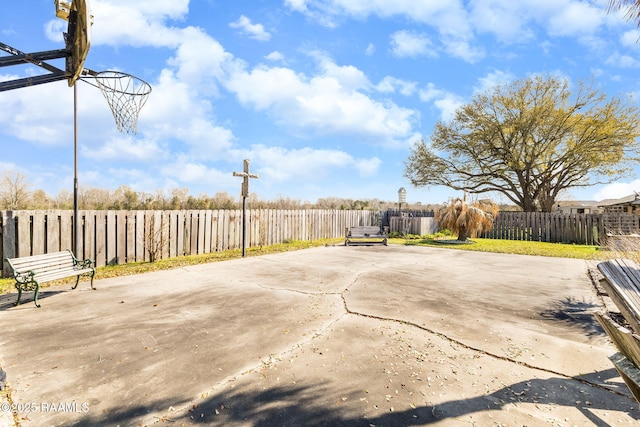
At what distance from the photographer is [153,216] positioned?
976 cm

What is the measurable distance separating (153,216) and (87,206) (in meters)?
5.80

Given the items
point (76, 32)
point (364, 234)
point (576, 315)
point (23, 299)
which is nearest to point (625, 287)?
point (576, 315)

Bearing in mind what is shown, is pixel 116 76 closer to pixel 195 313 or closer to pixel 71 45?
pixel 71 45

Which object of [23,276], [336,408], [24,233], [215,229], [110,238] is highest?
[24,233]

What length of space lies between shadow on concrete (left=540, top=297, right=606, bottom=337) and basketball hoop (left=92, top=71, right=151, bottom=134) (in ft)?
25.5

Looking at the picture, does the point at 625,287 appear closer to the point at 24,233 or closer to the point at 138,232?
the point at 24,233

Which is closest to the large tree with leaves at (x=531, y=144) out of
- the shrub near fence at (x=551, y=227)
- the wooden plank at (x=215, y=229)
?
the shrub near fence at (x=551, y=227)

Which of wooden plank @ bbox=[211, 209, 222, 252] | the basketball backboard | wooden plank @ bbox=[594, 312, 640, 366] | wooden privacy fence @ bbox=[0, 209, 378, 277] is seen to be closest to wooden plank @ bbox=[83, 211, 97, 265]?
wooden privacy fence @ bbox=[0, 209, 378, 277]

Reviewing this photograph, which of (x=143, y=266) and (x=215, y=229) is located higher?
(x=215, y=229)

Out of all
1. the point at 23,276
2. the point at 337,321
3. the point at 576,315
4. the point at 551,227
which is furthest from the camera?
the point at 551,227

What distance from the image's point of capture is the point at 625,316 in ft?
6.72

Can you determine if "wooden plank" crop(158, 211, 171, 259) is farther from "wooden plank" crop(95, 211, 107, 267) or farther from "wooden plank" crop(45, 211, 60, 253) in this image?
"wooden plank" crop(45, 211, 60, 253)

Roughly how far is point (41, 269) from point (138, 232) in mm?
3728

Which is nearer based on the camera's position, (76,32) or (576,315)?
(76,32)
